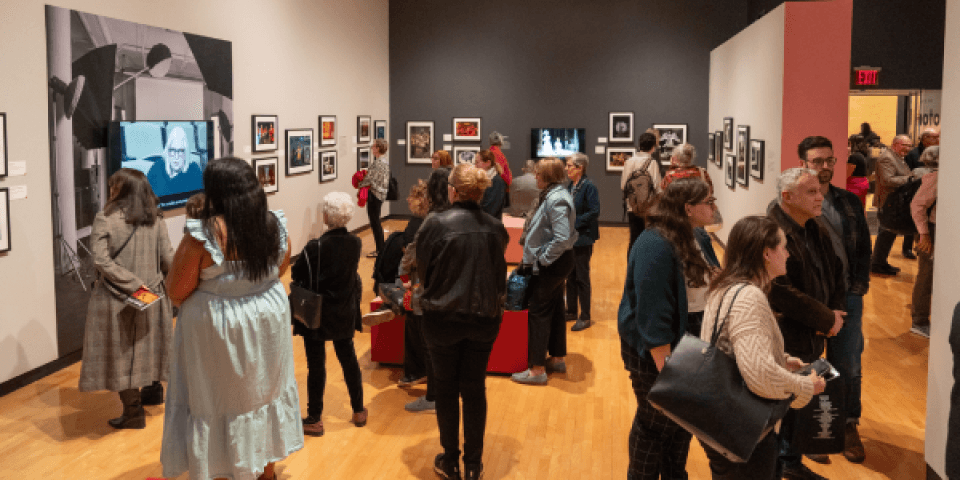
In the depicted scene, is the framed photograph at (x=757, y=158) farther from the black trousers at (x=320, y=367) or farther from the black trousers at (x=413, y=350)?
the black trousers at (x=320, y=367)

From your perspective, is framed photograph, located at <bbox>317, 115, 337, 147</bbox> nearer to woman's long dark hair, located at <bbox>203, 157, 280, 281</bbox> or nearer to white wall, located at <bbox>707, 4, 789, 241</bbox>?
white wall, located at <bbox>707, 4, 789, 241</bbox>

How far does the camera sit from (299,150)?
39.6ft

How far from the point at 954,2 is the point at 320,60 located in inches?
404

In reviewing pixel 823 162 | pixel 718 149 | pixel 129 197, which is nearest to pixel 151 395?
pixel 129 197

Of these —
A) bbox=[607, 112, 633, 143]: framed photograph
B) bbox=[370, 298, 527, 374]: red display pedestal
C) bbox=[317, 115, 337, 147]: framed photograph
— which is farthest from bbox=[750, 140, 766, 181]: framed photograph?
bbox=[317, 115, 337, 147]: framed photograph

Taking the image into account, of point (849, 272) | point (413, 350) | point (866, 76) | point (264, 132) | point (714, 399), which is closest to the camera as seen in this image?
point (714, 399)

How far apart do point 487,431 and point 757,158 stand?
6.63 m

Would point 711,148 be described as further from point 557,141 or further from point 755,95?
point 755,95

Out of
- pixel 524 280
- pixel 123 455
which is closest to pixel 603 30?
pixel 524 280

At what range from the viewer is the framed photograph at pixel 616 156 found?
53.4 feet

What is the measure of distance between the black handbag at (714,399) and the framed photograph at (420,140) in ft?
46.8

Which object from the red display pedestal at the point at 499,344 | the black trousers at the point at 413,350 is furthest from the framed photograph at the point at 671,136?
the black trousers at the point at 413,350

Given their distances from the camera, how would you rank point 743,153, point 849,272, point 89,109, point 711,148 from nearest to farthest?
point 849,272 → point 89,109 → point 743,153 → point 711,148

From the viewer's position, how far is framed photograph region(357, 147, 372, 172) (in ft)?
49.2
